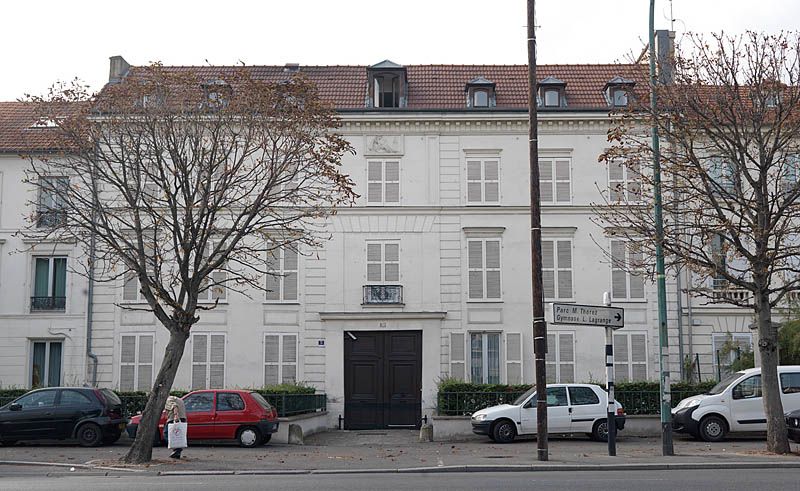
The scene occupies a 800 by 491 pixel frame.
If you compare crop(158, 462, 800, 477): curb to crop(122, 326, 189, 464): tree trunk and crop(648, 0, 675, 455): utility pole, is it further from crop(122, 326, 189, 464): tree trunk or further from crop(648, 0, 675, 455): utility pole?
crop(648, 0, 675, 455): utility pole

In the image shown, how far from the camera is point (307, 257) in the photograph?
31.1 metres

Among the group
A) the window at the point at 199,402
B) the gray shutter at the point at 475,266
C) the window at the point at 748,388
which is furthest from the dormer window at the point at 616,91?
the window at the point at 199,402

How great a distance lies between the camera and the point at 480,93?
3256cm

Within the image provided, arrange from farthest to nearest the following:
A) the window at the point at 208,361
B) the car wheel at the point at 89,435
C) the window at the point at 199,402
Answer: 1. the window at the point at 208,361
2. the car wheel at the point at 89,435
3. the window at the point at 199,402

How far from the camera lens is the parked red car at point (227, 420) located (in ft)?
75.3

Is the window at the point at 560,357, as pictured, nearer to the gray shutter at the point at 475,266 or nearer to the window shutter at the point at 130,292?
the gray shutter at the point at 475,266

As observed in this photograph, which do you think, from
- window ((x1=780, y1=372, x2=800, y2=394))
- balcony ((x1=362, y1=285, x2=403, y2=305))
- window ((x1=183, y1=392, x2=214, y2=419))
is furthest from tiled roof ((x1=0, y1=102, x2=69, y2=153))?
window ((x1=780, y1=372, x2=800, y2=394))

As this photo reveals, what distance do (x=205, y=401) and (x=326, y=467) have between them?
6145mm

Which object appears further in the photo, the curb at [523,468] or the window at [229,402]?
the window at [229,402]

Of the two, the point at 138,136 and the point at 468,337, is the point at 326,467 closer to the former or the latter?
the point at 138,136

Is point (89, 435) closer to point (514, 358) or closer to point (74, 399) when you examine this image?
point (74, 399)

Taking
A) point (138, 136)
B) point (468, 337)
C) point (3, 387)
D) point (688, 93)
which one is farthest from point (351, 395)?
point (688, 93)

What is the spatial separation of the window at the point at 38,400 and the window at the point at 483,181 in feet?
46.9

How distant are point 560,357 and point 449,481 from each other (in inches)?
625
